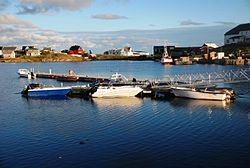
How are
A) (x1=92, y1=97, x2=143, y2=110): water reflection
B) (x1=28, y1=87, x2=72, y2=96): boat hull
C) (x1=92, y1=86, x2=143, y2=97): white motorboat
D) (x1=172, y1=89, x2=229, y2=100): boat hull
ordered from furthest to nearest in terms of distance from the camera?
(x1=28, y1=87, x2=72, y2=96): boat hull
(x1=92, y1=86, x2=143, y2=97): white motorboat
(x1=172, y1=89, x2=229, y2=100): boat hull
(x1=92, y1=97, x2=143, y2=110): water reflection

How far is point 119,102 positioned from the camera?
39344mm

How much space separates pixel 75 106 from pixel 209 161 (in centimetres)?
2227

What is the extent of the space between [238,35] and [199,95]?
412 ft

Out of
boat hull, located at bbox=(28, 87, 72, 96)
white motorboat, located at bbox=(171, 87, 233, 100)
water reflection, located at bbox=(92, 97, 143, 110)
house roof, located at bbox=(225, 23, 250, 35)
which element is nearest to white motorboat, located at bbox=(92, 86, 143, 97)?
water reflection, located at bbox=(92, 97, 143, 110)

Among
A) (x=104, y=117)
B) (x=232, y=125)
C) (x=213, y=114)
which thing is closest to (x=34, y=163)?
(x=104, y=117)

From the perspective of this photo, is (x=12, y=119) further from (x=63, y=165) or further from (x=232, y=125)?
(x=232, y=125)

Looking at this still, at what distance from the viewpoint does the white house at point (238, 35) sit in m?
150

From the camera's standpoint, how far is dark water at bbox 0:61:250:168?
19.6 meters

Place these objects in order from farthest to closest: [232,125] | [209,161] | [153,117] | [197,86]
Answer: [197,86] < [153,117] < [232,125] < [209,161]

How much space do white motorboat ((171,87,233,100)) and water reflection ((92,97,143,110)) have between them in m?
5.02

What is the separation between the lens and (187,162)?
61.7 feet

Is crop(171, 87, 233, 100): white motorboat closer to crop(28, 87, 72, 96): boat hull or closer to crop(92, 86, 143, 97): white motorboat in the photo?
crop(92, 86, 143, 97): white motorboat

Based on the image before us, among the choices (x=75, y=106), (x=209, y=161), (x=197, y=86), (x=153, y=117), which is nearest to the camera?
(x=209, y=161)

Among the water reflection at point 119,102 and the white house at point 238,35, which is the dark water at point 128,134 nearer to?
the water reflection at point 119,102
